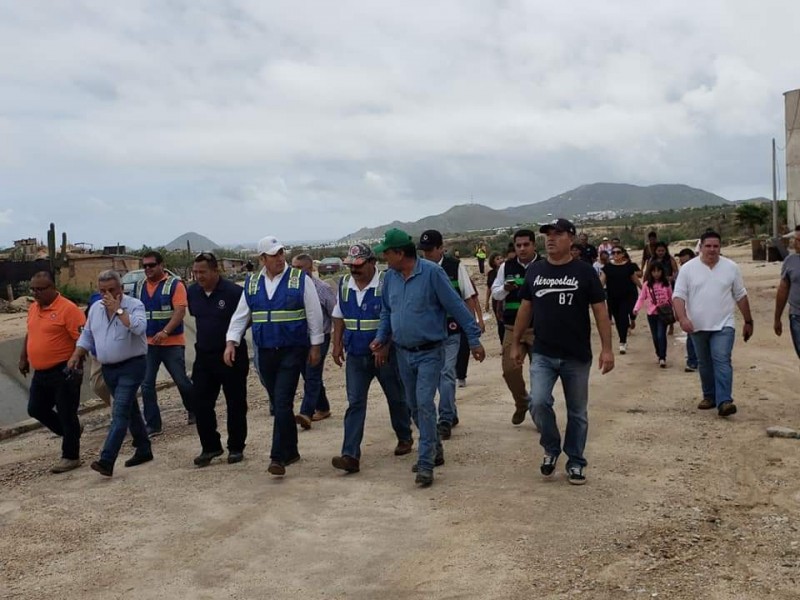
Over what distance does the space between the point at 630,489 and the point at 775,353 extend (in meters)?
7.26

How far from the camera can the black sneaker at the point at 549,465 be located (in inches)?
254

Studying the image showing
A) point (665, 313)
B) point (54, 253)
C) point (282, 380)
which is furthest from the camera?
point (54, 253)

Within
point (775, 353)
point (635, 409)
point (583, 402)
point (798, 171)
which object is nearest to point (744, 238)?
point (798, 171)

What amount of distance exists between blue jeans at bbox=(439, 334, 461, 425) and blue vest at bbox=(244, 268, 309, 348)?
147 cm

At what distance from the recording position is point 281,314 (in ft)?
23.2

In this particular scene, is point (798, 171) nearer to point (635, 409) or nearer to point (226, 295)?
point (635, 409)

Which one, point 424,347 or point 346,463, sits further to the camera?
point 346,463

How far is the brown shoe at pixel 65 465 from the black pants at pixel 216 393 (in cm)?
136

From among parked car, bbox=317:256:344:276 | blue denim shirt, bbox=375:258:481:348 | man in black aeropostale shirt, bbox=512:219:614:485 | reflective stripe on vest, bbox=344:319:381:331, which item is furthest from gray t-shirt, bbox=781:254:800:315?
parked car, bbox=317:256:344:276

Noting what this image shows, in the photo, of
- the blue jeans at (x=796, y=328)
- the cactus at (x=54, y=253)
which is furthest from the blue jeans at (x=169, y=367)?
the cactus at (x=54, y=253)

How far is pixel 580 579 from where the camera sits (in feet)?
15.0

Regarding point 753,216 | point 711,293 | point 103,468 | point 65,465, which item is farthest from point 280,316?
point 753,216

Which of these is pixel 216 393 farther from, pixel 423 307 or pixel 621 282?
pixel 621 282

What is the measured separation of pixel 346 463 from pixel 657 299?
647 cm
